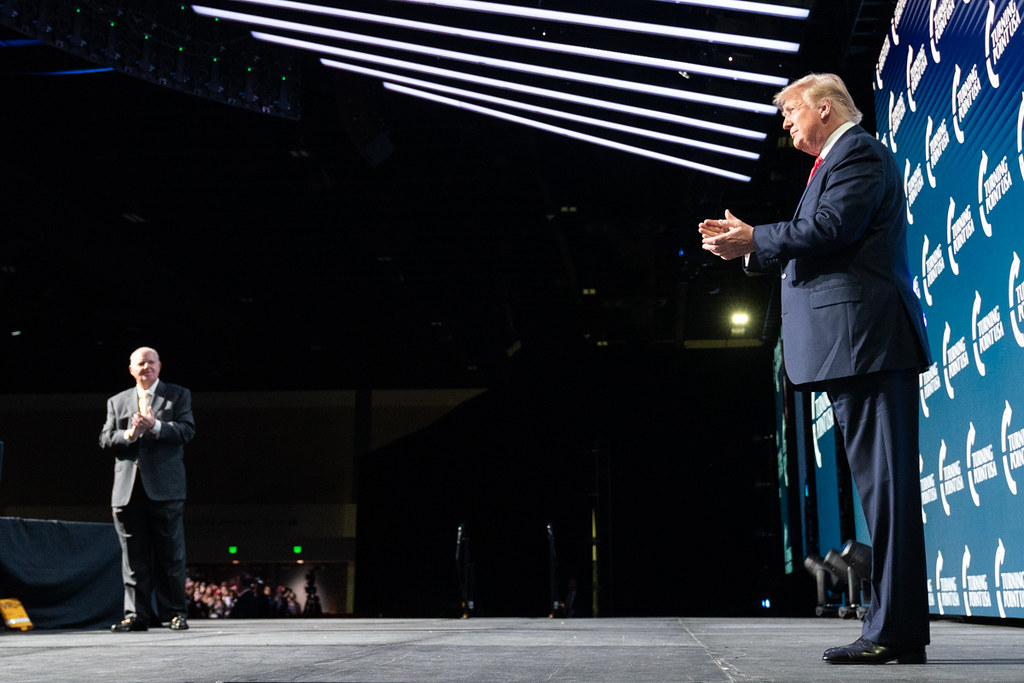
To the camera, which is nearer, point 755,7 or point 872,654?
point 872,654

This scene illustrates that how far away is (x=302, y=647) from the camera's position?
2379 millimetres

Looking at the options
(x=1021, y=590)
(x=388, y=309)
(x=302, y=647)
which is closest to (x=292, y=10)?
(x=302, y=647)

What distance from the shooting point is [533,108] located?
6379 mm

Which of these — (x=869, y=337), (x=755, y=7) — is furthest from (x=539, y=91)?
(x=869, y=337)

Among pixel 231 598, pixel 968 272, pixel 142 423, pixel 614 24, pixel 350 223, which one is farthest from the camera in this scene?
pixel 231 598

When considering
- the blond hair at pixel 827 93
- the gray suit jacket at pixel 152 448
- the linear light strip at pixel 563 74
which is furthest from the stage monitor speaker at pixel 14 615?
the blond hair at pixel 827 93

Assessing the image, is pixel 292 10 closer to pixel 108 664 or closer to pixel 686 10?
pixel 686 10

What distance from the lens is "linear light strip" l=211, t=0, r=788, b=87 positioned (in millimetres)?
5340

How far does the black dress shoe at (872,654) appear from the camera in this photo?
68.8 inches

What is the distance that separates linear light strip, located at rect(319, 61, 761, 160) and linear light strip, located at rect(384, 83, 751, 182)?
9cm

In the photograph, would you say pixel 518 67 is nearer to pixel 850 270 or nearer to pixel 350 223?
pixel 850 270

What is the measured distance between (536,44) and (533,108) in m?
0.97

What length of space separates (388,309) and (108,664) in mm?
10992

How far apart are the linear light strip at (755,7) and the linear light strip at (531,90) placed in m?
1.09
